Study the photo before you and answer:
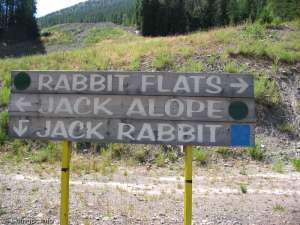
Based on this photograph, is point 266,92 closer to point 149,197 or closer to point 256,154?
point 256,154

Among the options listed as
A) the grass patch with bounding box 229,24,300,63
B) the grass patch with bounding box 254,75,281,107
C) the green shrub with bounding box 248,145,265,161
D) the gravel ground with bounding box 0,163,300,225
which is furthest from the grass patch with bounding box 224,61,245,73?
the gravel ground with bounding box 0,163,300,225

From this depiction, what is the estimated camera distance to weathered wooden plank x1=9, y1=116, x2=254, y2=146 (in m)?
3.93

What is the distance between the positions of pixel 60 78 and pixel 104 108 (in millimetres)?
504

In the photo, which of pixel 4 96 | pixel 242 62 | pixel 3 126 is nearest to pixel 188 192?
pixel 3 126

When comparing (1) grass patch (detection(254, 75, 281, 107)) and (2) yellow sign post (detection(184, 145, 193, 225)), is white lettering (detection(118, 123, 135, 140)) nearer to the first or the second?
(2) yellow sign post (detection(184, 145, 193, 225))

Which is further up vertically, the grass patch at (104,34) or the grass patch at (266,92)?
the grass patch at (104,34)

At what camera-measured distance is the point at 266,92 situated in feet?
44.9

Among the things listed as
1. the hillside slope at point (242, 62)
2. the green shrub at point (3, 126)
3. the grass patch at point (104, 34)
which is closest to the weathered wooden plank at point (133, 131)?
the hillside slope at point (242, 62)

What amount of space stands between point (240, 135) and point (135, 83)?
1.04 metres

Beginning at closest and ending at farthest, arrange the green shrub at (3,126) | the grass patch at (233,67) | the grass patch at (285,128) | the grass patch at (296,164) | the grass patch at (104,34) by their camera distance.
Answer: the grass patch at (296,164)
the green shrub at (3,126)
the grass patch at (285,128)
the grass patch at (233,67)
the grass patch at (104,34)

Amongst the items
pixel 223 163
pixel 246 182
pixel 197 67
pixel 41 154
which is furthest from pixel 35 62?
pixel 246 182

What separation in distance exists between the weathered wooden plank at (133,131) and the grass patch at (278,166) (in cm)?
654

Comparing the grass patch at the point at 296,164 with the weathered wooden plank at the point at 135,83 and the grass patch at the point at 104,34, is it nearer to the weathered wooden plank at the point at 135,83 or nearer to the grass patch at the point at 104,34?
the weathered wooden plank at the point at 135,83

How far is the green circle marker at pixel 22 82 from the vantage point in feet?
13.7
